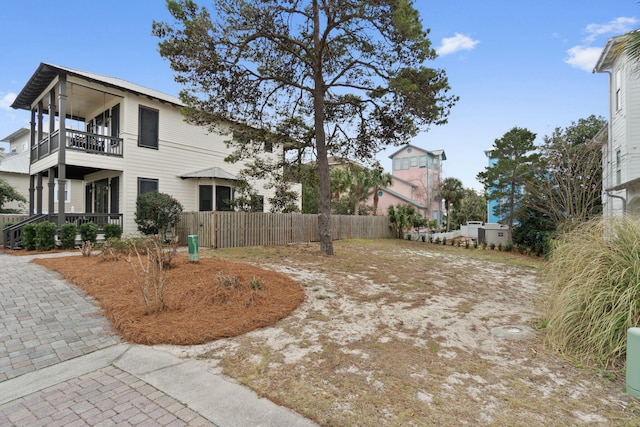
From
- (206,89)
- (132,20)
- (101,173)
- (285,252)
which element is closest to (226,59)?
(206,89)

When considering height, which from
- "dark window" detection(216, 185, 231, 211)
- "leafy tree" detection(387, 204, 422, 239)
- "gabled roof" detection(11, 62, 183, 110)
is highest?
"gabled roof" detection(11, 62, 183, 110)

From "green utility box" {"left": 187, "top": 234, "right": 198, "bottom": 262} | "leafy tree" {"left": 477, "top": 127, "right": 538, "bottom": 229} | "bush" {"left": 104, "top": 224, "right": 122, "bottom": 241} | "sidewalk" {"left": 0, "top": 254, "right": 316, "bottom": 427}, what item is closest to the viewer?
"sidewalk" {"left": 0, "top": 254, "right": 316, "bottom": 427}

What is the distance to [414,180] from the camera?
118 ft

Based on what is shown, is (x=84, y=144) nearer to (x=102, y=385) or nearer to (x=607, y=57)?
(x=102, y=385)

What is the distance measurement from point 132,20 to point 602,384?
15.0 meters

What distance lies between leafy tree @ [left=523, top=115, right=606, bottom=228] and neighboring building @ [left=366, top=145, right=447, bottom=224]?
52.6ft

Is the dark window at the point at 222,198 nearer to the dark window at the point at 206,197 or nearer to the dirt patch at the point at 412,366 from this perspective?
the dark window at the point at 206,197

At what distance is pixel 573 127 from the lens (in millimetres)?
22484

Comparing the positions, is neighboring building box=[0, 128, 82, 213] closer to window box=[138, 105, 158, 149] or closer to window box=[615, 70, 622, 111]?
window box=[138, 105, 158, 149]

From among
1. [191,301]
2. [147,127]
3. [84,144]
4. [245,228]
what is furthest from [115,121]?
[191,301]

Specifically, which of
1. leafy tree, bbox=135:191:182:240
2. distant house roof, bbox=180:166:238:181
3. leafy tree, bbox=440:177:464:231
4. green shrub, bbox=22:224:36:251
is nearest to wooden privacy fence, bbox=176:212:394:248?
leafy tree, bbox=135:191:182:240

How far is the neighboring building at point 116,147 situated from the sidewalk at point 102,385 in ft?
31.5

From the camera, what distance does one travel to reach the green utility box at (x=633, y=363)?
2.66 metres

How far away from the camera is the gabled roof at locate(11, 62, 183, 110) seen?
11594 millimetres
